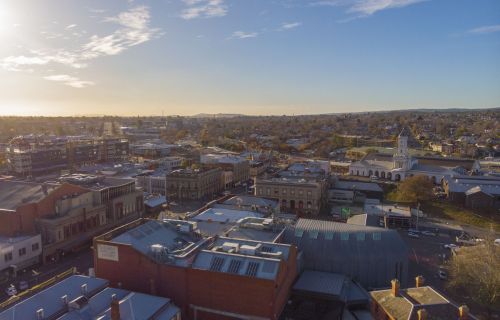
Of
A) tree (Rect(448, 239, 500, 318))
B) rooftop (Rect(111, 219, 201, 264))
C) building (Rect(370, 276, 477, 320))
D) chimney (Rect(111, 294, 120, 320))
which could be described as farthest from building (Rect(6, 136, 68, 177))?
tree (Rect(448, 239, 500, 318))

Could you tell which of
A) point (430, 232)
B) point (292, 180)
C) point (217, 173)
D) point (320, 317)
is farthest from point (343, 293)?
point (217, 173)

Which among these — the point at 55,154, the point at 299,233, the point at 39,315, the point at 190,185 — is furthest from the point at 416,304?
the point at 55,154

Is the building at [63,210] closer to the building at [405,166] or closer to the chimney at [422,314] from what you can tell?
the chimney at [422,314]

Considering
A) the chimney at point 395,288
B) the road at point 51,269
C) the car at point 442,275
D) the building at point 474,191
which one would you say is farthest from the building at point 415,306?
the building at point 474,191

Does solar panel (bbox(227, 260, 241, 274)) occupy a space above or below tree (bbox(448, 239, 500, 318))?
above

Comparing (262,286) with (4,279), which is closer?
(262,286)

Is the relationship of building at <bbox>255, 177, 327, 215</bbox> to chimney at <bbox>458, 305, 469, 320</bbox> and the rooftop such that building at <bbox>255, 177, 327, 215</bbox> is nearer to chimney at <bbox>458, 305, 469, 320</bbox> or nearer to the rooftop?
the rooftop

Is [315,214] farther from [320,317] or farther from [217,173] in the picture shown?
[320,317]

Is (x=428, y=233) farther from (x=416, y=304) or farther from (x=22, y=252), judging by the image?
(x=22, y=252)
